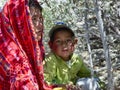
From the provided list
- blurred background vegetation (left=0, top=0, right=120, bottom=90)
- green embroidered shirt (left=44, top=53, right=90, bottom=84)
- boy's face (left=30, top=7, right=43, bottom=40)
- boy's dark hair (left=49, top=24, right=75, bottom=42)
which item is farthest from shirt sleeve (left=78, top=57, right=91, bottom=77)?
blurred background vegetation (left=0, top=0, right=120, bottom=90)

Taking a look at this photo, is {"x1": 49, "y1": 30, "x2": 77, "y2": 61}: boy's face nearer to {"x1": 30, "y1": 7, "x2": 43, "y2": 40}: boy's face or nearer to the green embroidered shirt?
the green embroidered shirt

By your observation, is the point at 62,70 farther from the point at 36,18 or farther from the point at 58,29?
the point at 36,18

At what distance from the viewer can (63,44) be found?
10.9 feet

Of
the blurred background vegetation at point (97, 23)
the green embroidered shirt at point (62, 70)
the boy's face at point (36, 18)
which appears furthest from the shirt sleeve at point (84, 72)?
the blurred background vegetation at point (97, 23)

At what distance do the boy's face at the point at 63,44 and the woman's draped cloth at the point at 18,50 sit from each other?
832 mm

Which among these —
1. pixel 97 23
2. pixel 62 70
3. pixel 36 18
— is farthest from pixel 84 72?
pixel 97 23

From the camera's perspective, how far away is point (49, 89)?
106 inches

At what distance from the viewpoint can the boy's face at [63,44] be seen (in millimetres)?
3338

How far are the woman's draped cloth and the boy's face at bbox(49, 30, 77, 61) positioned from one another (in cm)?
83

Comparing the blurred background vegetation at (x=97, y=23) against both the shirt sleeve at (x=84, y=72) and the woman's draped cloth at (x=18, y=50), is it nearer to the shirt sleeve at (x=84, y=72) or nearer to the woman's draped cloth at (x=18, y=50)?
the shirt sleeve at (x=84, y=72)

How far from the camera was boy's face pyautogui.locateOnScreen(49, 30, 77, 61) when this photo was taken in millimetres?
3338

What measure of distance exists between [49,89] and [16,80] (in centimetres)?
45

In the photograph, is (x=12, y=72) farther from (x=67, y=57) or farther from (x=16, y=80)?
(x=67, y=57)

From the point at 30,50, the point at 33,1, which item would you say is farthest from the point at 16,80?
the point at 33,1
